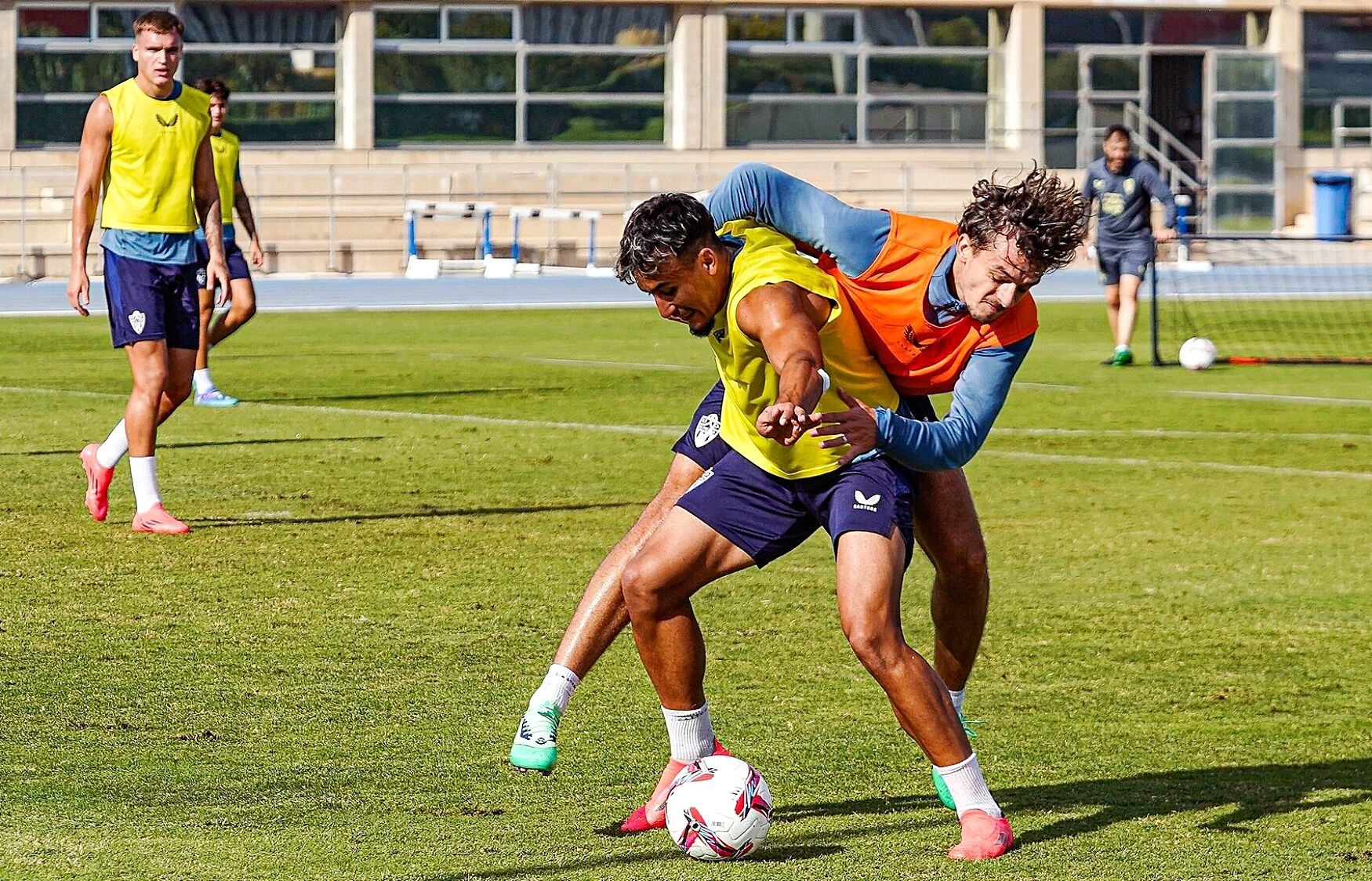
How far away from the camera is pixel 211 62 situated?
37.3 m

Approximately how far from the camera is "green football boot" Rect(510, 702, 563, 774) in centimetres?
536

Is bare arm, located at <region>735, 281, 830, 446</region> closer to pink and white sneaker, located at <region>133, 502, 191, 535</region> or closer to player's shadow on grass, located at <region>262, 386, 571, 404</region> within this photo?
pink and white sneaker, located at <region>133, 502, 191, 535</region>

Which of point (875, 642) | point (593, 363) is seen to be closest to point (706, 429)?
point (875, 642)

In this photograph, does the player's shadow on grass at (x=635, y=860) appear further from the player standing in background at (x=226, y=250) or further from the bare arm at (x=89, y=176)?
the player standing in background at (x=226, y=250)

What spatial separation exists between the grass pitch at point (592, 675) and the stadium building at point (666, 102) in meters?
23.1

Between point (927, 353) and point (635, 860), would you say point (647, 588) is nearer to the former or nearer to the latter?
point (635, 860)

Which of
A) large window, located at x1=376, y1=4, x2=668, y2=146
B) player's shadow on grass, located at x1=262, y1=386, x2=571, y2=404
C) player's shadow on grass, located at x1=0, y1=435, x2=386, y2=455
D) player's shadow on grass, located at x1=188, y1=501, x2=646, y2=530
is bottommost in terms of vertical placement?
player's shadow on grass, located at x1=188, y1=501, x2=646, y2=530

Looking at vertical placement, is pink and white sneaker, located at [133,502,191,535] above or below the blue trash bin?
below

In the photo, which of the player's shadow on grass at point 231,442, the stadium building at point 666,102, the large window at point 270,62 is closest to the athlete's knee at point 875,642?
the player's shadow on grass at point 231,442

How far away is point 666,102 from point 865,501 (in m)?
35.3

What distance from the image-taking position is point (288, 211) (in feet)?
116

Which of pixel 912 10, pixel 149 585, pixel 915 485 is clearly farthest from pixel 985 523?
pixel 912 10

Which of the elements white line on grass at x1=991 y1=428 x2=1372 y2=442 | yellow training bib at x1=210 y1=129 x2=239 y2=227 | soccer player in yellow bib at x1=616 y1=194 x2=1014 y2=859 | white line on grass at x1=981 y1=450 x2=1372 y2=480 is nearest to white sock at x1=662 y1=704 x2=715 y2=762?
soccer player in yellow bib at x1=616 y1=194 x2=1014 y2=859

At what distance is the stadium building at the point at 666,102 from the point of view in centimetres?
3634
